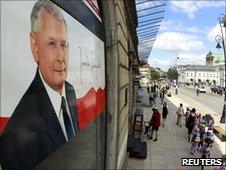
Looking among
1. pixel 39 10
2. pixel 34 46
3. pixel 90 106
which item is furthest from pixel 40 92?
pixel 90 106

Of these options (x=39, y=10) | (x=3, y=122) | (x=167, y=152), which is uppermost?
(x=39, y=10)

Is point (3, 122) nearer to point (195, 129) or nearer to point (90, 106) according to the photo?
point (90, 106)

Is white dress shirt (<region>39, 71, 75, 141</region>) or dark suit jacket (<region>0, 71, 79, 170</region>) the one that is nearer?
dark suit jacket (<region>0, 71, 79, 170</region>)

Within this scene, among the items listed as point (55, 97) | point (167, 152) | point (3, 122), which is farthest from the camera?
point (167, 152)

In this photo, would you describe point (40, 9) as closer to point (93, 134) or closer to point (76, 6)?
point (76, 6)

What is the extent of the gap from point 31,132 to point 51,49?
706 mm

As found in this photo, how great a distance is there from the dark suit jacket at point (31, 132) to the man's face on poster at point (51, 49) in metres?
0.14

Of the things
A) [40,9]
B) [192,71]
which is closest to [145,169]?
[40,9]

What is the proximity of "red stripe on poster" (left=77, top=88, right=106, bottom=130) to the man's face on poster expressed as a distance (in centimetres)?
81

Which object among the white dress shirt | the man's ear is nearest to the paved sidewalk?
the white dress shirt

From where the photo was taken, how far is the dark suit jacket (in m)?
2.34

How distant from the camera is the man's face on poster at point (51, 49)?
2875 mm

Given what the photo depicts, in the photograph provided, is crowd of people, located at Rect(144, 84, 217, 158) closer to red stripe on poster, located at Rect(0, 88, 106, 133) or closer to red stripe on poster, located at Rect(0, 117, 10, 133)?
red stripe on poster, located at Rect(0, 88, 106, 133)

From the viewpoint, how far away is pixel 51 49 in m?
3.15
